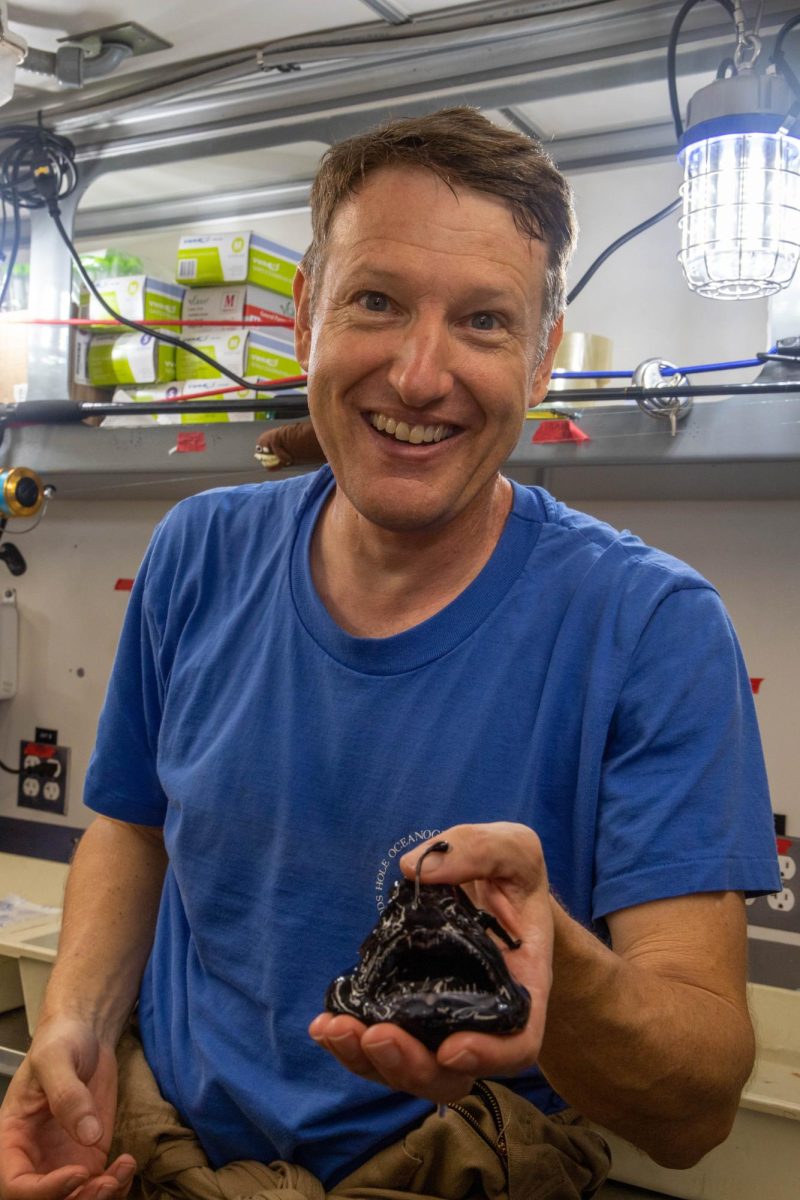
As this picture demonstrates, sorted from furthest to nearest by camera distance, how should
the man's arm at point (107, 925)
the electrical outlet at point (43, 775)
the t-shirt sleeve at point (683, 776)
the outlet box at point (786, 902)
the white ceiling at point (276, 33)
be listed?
the electrical outlet at point (43, 775)
the outlet box at point (786, 902)
the white ceiling at point (276, 33)
the man's arm at point (107, 925)
the t-shirt sleeve at point (683, 776)

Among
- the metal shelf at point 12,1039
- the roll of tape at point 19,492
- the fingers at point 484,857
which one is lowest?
the metal shelf at point 12,1039

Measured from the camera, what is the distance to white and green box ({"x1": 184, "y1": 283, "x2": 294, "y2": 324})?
6.04 ft

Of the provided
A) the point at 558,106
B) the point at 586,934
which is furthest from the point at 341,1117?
the point at 558,106

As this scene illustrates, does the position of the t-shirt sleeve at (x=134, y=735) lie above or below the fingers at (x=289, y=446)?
below

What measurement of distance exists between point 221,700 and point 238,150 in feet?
3.84

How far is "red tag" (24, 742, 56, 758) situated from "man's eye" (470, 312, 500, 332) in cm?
165

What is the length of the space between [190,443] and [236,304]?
0.27 meters

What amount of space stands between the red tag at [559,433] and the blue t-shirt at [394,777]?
1.31ft

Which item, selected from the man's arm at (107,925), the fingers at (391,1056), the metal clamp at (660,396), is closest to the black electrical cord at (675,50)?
the metal clamp at (660,396)

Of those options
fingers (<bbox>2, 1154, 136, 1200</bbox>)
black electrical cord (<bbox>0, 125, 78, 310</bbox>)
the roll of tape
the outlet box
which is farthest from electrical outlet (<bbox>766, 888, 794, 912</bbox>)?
black electrical cord (<bbox>0, 125, 78, 310</bbox>)

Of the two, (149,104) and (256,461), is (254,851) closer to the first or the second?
(256,461)

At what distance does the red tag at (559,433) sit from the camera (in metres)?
1.45

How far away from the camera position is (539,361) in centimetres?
104

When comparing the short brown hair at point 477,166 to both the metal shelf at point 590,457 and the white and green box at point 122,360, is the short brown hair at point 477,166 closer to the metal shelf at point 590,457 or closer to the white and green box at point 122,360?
the metal shelf at point 590,457
